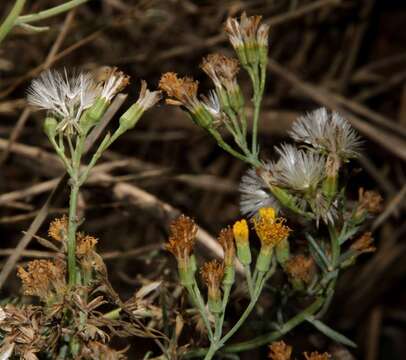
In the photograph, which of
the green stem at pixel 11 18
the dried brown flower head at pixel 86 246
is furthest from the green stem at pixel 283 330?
the green stem at pixel 11 18

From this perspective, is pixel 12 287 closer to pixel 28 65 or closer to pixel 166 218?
pixel 166 218

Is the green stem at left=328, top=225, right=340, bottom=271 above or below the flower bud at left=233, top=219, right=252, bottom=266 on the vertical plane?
above

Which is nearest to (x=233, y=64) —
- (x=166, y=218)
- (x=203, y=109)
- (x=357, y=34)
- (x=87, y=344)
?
(x=203, y=109)

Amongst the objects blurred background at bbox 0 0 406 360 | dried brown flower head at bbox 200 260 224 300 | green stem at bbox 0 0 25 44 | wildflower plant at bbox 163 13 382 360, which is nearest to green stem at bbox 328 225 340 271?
wildflower plant at bbox 163 13 382 360

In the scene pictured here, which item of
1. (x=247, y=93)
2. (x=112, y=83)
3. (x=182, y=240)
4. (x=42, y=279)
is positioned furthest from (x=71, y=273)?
(x=247, y=93)

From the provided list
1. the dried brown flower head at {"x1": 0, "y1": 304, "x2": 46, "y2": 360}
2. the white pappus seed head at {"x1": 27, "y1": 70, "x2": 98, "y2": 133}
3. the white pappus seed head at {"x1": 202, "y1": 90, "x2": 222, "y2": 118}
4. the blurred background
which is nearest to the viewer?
the dried brown flower head at {"x1": 0, "y1": 304, "x2": 46, "y2": 360}

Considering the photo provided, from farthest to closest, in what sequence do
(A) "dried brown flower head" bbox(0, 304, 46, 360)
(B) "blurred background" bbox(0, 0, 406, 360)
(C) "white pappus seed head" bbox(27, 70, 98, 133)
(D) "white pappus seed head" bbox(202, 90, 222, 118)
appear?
(B) "blurred background" bbox(0, 0, 406, 360), (D) "white pappus seed head" bbox(202, 90, 222, 118), (C) "white pappus seed head" bbox(27, 70, 98, 133), (A) "dried brown flower head" bbox(0, 304, 46, 360)

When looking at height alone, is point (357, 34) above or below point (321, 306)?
above

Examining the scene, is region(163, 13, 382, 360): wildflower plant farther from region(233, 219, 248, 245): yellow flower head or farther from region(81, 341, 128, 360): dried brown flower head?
region(81, 341, 128, 360): dried brown flower head
